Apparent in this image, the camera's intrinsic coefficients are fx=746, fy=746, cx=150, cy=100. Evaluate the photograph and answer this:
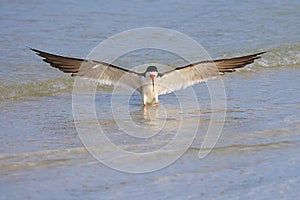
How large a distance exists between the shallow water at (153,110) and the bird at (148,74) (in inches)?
8.4

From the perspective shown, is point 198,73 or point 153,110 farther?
point 198,73

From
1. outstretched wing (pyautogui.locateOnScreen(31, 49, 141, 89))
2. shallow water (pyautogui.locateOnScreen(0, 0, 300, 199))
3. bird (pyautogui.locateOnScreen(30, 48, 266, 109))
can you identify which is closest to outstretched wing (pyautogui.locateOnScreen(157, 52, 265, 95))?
bird (pyautogui.locateOnScreen(30, 48, 266, 109))

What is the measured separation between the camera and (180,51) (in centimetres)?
1130

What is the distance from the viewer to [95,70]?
8.49m

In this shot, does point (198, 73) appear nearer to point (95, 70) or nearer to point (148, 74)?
point (148, 74)

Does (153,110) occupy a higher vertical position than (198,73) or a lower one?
lower

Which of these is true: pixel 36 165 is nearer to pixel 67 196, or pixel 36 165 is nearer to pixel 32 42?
pixel 67 196

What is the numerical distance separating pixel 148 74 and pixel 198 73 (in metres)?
0.63

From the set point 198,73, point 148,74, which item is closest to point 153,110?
point 148,74

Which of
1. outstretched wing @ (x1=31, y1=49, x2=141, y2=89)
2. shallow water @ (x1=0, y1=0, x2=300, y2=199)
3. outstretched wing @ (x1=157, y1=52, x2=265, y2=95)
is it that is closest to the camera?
shallow water @ (x1=0, y1=0, x2=300, y2=199)

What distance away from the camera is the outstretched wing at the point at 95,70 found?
27.3ft

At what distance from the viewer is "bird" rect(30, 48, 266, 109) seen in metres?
8.35

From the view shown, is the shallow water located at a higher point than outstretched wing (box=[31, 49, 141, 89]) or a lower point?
lower

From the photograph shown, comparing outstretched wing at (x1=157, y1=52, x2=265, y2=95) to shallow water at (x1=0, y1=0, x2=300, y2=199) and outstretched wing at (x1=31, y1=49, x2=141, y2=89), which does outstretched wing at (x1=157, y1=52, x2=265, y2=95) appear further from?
outstretched wing at (x1=31, y1=49, x2=141, y2=89)
